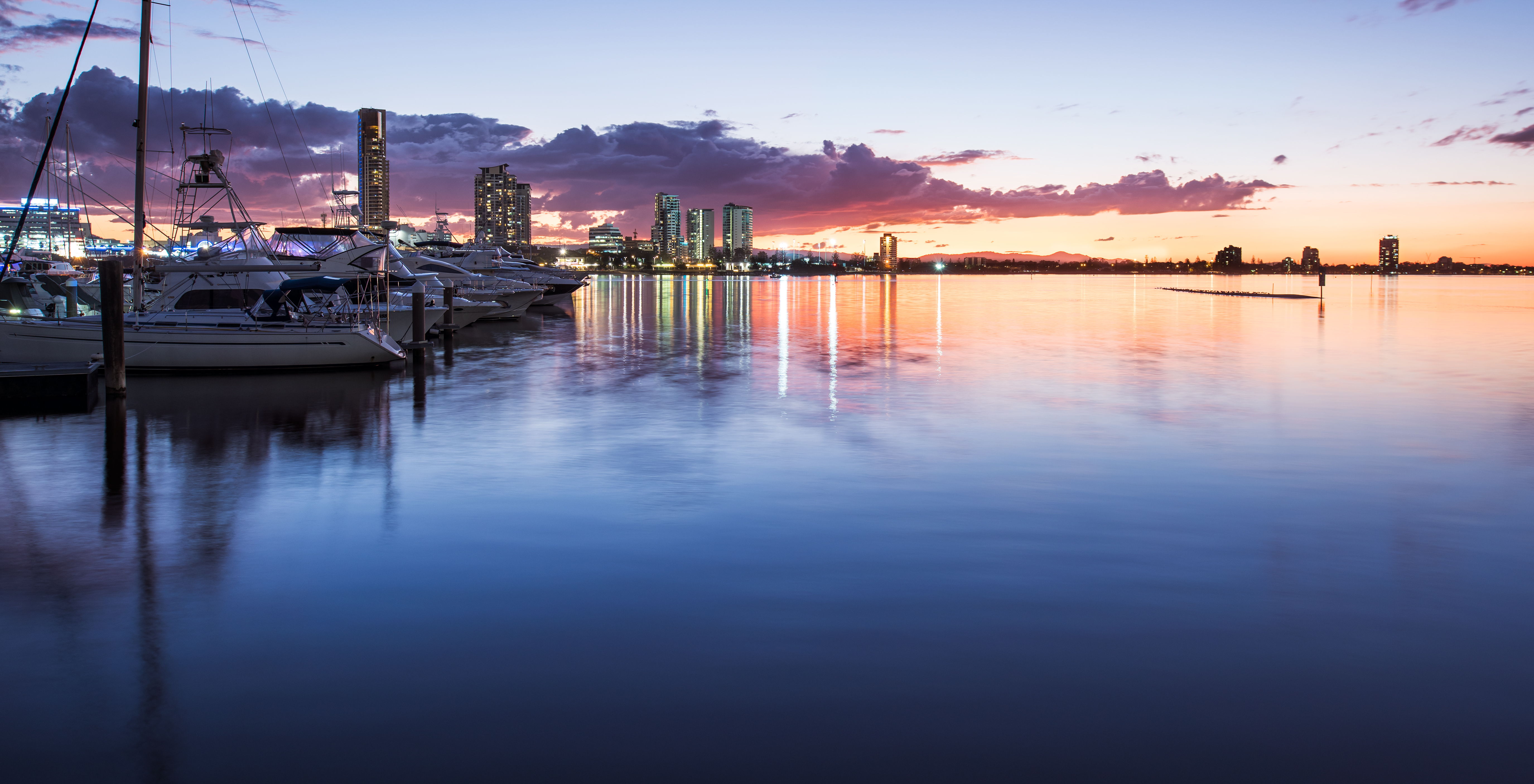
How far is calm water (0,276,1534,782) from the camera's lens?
5625 mm

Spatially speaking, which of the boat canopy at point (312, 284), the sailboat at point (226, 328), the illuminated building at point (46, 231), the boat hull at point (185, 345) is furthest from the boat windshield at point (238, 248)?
the illuminated building at point (46, 231)

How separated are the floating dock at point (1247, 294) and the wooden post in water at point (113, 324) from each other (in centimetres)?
9519

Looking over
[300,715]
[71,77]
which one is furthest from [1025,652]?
[71,77]

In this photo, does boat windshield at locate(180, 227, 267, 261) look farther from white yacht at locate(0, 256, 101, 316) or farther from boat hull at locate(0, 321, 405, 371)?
boat hull at locate(0, 321, 405, 371)

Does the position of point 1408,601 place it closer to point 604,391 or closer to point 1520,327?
point 604,391

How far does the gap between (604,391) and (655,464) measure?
9.40 m

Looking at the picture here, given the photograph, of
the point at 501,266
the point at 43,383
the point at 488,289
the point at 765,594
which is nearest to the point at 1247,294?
the point at 501,266

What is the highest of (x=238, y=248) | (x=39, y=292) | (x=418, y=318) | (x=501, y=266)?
(x=501, y=266)

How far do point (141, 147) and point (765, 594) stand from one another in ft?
82.5

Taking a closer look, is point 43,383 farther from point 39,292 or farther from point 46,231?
point 46,231

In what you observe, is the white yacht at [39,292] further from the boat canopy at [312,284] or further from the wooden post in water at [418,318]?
the boat canopy at [312,284]

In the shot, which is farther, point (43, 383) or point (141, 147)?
point (141, 147)

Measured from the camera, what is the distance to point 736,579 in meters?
8.69

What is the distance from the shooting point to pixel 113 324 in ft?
66.0
